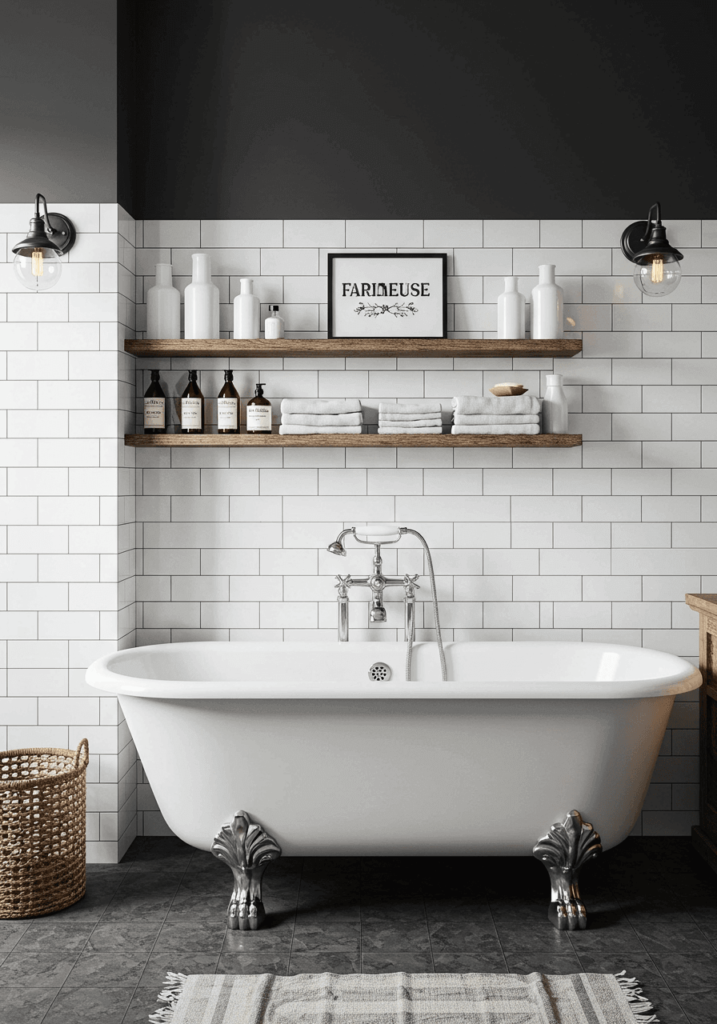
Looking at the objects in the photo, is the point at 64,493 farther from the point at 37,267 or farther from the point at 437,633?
the point at 437,633

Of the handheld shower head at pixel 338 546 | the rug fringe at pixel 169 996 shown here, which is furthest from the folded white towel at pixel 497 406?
the rug fringe at pixel 169 996

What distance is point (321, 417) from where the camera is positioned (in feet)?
Result: 9.96

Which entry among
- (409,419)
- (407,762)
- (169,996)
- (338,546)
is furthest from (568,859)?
(409,419)

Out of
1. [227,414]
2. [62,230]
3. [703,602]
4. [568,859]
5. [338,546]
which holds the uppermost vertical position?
[62,230]

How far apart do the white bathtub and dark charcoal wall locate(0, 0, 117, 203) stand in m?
1.75

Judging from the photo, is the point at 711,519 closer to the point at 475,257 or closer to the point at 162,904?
the point at 475,257

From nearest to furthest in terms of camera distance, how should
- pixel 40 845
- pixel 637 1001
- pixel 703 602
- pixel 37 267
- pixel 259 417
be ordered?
pixel 637 1001 < pixel 40 845 < pixel 37 267 < pixel 703 602 < pixel 259 417

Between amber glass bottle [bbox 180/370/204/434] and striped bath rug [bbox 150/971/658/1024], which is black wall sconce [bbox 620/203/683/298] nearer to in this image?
amber glass bottle [bbox 180/370/204/434]

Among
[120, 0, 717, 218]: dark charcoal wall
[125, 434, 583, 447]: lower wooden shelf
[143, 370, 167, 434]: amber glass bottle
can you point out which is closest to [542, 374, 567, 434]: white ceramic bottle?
[125, 434, 583, 447]: lower wooden shelf

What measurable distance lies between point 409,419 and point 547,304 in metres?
0.67

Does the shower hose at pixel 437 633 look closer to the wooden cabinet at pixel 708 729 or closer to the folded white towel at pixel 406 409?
the folded white towel at pixel 406 409

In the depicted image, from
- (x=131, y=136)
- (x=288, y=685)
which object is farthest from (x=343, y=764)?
(x=131, y=136)

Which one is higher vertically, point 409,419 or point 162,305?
point 162,305

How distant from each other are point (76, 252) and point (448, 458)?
156cm
